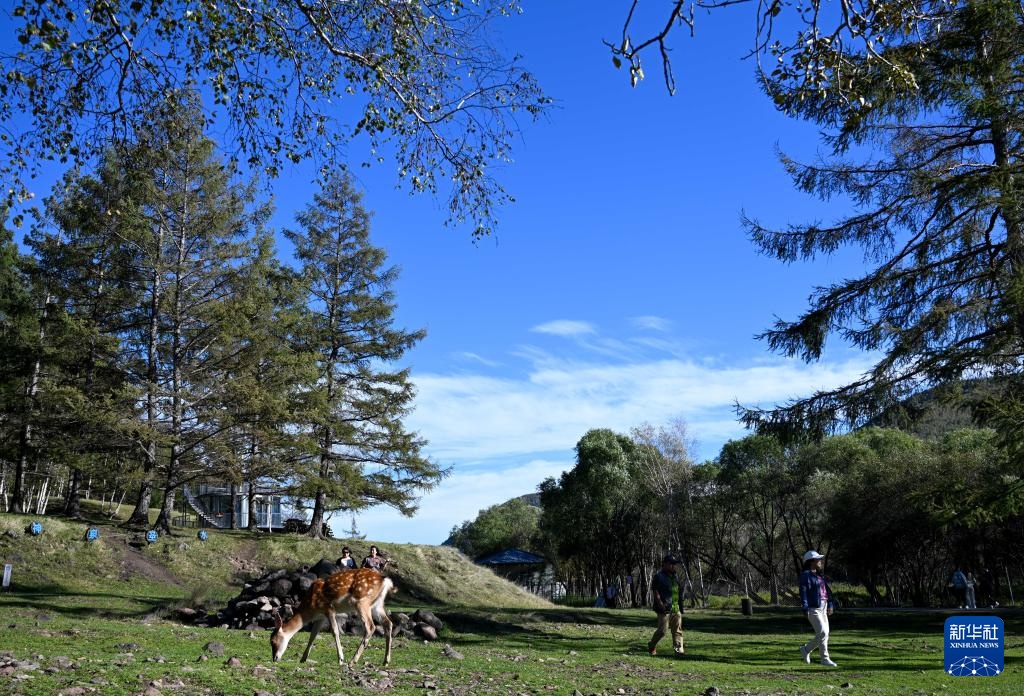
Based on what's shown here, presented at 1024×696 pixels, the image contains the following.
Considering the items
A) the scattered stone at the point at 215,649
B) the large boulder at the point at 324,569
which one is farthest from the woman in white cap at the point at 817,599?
the large boulder at the point at 324,569

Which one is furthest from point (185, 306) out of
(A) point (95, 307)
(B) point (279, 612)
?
(B) point (279, 612)

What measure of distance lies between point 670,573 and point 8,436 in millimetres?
28587

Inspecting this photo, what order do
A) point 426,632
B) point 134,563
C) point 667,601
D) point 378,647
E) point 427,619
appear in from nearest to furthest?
point 378,647, point 667,601, point 426,632, point 427,619, point 134,563

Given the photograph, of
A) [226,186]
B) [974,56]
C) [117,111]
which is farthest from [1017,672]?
[226,186]

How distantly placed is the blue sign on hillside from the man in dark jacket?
13.9ft

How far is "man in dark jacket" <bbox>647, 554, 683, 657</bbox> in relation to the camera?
13.7 meters

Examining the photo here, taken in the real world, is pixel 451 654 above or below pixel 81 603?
above

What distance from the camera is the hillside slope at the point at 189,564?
2284cm

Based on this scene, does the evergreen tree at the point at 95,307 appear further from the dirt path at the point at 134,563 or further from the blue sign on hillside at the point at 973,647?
the blue sign on hillside at the point at 973,647

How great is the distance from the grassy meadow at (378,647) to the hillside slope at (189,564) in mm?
87

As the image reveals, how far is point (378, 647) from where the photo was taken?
12.8 metres

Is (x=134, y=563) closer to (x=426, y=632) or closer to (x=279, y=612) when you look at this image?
(x=279, y=612)

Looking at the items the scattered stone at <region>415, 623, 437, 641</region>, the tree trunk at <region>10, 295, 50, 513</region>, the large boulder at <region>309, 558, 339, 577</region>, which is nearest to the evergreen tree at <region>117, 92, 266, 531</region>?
the tree trunk at <region>10, 295, 50, 513</region>

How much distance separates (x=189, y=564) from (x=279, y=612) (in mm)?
14097
